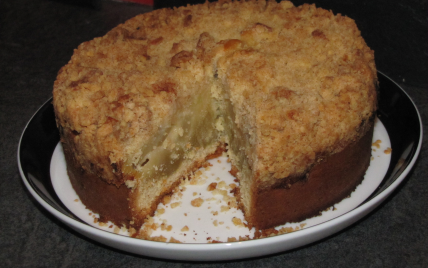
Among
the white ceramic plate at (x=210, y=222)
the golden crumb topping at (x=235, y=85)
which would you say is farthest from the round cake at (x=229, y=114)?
the white ceramic plate at (x=210, y=222)

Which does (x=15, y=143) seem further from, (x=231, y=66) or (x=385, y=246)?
(x=385, y=246)

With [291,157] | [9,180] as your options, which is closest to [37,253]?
[9,180]

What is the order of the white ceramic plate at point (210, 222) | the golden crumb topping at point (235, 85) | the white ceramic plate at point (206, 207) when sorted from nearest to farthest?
the white ceramic plate at point (210, 222) → the golden crumb topping at point (235, 85) → the white ceramic plate at point (206, 207)

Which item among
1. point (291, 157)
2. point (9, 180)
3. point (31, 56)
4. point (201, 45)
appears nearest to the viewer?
point (291, 157)

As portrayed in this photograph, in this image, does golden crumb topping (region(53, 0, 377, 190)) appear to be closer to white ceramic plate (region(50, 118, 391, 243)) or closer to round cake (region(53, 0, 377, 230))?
round cake (region(53, 0, 377, 230))

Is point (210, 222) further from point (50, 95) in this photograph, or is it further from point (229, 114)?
point (50, 95)

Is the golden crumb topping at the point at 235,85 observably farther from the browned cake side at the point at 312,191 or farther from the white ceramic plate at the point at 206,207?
the white ceramic plate at the point at 206,207
